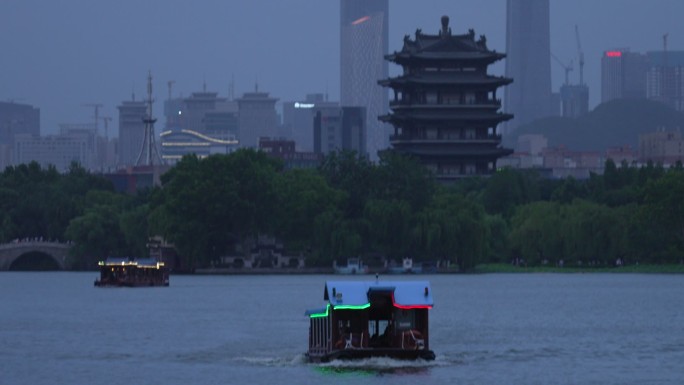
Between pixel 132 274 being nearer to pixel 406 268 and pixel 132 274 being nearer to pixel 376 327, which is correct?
pixel 406 268

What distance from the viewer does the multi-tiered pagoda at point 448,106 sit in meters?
157

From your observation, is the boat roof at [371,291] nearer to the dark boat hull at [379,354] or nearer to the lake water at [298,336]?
the dark boat hull at [379,354]

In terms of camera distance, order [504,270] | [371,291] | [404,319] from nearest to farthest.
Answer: [371,291], [404,319], [504,270]

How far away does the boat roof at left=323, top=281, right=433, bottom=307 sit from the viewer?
5147cm

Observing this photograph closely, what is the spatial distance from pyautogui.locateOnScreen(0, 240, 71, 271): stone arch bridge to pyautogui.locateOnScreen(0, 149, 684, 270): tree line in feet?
4.27

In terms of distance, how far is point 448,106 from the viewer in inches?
6186

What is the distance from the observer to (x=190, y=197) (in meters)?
124

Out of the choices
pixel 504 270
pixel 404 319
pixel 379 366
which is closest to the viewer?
pixel 379 366

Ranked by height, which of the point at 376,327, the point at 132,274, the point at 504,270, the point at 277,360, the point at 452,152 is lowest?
the point at 277,360

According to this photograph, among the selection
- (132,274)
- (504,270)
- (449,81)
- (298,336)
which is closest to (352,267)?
(504,270)

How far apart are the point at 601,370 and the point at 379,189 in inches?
3058

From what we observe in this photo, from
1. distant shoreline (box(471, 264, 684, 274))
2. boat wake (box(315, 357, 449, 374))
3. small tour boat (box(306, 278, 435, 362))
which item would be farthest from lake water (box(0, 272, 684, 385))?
distant shoreline (box(471, 264, 684, 274))

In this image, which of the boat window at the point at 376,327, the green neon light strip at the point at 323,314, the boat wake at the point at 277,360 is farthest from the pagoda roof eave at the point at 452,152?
the green neon light strip at the point at 323,314

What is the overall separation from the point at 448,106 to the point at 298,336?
91.9m
